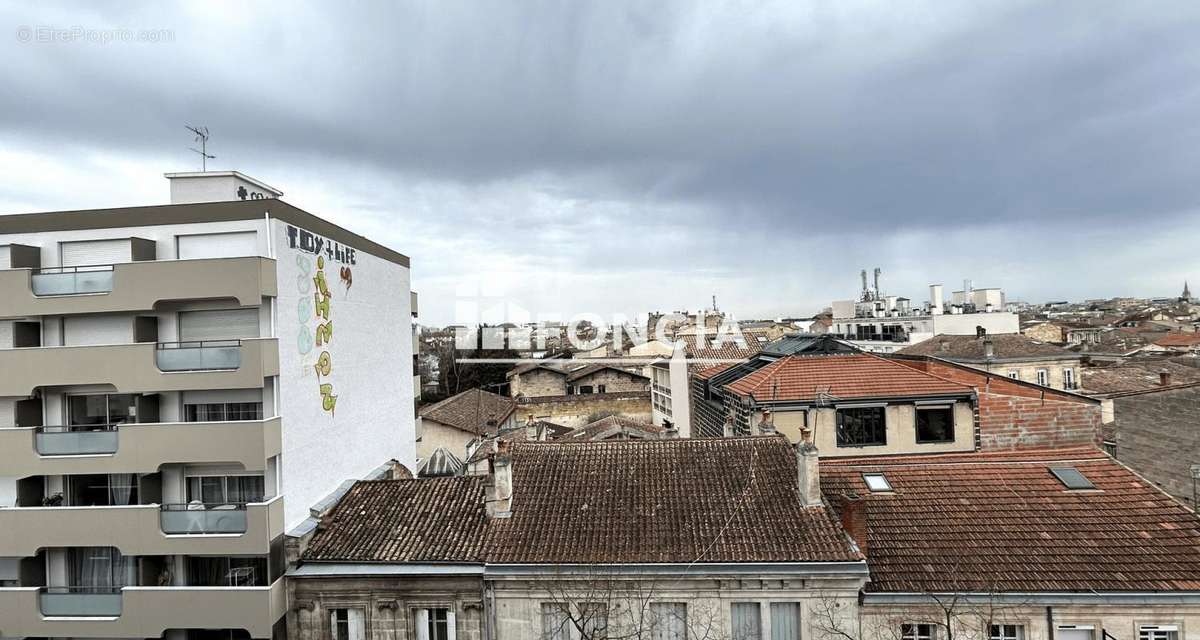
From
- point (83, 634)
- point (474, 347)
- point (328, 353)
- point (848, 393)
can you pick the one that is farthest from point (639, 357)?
point (83, 634)

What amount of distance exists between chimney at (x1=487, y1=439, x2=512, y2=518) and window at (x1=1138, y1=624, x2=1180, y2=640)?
45.8 ft

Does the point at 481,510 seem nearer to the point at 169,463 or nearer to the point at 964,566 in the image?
the point at 169,463

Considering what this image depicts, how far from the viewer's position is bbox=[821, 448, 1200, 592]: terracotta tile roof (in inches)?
537

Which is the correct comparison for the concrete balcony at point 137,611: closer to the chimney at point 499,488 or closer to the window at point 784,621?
the chimney at point 499,488

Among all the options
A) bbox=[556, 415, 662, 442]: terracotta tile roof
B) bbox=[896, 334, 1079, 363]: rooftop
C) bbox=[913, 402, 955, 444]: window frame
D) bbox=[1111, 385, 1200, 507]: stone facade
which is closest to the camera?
bbox=[913, 402, 955, 444]: window frame

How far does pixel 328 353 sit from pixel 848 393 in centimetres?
1585

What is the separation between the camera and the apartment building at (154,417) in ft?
46.7

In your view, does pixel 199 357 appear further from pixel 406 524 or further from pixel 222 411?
pixel 406 524

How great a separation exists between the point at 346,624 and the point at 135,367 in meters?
7.64

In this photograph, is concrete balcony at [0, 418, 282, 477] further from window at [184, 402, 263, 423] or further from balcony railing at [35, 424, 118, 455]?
window at [184, 402, 263, 423]

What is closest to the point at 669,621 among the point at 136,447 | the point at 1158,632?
the point at 1158,632

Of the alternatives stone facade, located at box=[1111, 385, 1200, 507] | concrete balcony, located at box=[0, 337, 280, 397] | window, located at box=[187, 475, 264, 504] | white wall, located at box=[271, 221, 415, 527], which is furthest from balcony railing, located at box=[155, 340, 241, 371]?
stone facade, located at box=[1111, 385, 1200, 507]

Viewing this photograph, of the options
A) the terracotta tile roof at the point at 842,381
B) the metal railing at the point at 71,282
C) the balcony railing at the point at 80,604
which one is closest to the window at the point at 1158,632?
the terracotta tile roof at the point at 842,381

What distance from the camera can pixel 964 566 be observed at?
14141 mm
